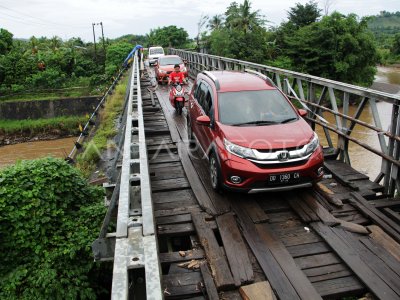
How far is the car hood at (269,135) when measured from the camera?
558 centimetres

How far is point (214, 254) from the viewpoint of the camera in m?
4.46

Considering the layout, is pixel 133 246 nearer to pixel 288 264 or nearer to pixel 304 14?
pixel 288 264

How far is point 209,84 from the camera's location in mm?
7430

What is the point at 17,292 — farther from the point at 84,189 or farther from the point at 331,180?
the point at 331,180

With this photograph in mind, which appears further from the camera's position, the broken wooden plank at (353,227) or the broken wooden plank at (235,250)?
the broken wooden plank at (353,227)

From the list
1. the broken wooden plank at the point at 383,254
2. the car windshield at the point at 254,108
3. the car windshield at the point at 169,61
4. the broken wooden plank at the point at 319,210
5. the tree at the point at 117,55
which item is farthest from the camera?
the tree at the point at 117,55

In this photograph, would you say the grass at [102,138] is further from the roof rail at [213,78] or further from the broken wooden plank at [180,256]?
the broken wooden plank at [180,256]

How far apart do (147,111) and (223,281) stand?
9457mm

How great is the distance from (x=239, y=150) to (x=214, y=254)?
176cm

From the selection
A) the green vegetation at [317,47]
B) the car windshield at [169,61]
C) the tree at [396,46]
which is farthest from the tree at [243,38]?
the tree at [396,46]

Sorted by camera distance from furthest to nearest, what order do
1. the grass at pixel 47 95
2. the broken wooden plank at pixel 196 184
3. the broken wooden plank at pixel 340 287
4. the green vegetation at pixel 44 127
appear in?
the grass at pixel 47 95
the green vegetation at pixel 44 127
the broken wooden plank at pixel 196 184
the broken wooden plank at pixel 340 287

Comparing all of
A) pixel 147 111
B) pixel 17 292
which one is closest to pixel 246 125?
pixel 17 292

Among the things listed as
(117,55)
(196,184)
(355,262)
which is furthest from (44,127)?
(355,262)

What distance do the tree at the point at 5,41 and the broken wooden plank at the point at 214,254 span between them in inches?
1890
